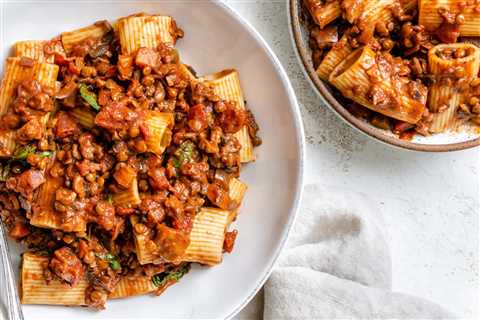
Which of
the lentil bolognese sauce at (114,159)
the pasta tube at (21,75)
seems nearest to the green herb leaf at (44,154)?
the lentil bolognese sauce at (114,159)

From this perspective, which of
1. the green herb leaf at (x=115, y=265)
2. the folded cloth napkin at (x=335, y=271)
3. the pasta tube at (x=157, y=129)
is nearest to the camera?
the pasta tube at (x=157, y=129)

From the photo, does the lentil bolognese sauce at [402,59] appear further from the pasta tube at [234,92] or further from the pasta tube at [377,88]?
the pasta tube at [234,92]

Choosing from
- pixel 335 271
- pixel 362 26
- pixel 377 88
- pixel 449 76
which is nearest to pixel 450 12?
pixel 449 76

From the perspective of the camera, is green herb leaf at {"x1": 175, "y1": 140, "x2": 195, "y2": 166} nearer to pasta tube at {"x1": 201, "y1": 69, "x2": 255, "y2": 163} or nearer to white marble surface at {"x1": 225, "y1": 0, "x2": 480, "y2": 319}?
pasta tube at {"x1": 201, "y1": 69, "x2": 255, "y2": 163}

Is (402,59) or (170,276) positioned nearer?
(170,276)

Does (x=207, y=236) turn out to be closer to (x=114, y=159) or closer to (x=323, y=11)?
(x=114, y=159)

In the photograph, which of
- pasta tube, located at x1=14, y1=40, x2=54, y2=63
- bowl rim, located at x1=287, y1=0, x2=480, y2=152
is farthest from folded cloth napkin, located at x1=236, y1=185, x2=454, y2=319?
pasta tube, located at x1=14, y1=40, x2=54, y2=63
